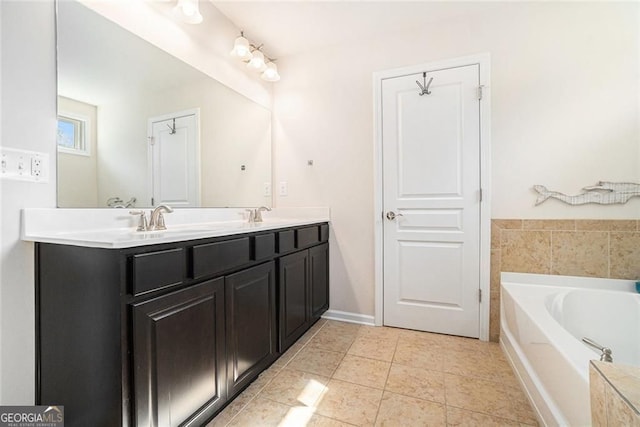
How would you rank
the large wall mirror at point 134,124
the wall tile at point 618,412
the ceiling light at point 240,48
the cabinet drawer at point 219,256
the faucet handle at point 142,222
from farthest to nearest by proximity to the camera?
the ceiling light at point 240,48
the faucet handle at point 142,222
the large wall mirror at point 134,124
the cabinet drawer at point 219,256
the wall tile at point 618,412

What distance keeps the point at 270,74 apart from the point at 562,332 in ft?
8.50

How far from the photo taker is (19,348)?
1.06 m

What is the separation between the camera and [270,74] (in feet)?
7.89

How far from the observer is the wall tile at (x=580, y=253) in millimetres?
1765

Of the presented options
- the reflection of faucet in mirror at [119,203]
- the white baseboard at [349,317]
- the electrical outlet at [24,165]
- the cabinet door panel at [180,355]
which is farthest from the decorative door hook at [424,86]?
the electrical outlet at [24,165]

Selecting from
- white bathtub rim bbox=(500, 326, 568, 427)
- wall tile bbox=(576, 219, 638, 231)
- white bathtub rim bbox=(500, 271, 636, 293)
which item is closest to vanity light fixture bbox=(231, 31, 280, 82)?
white bathtub rim bbox=(500, 271, 636, 293)

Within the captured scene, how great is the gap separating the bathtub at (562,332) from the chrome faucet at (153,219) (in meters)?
1.82

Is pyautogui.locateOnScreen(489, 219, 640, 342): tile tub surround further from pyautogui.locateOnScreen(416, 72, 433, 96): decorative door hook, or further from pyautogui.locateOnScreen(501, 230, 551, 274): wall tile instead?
→ pyautogui.locateOnScreen(416, 72, 433, 96): decorative door hook

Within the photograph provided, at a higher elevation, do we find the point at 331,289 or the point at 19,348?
the point at 19,348

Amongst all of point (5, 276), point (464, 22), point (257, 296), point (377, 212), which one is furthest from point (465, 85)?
point (5, 276)

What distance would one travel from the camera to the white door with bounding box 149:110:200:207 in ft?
5.19

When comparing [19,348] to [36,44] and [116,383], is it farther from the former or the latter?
[36,44]

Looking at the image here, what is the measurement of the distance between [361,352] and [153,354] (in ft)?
4.45

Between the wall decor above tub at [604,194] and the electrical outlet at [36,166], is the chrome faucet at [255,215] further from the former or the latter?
the wall decor above tub at [604,194]
